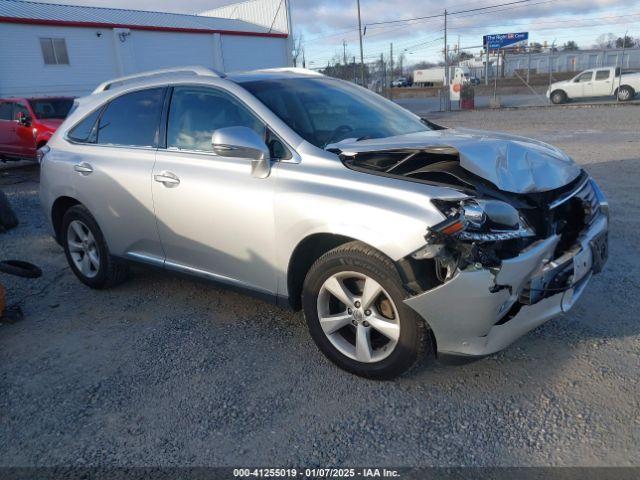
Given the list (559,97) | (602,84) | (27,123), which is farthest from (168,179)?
(602,84)

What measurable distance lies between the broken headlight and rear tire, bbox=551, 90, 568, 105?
1094 inches

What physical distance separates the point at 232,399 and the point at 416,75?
218 feet

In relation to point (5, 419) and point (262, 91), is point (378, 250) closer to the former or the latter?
point (262, 91)

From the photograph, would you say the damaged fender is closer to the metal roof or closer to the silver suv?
the silver suv

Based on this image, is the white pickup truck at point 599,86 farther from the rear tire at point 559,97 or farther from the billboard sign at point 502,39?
the billboard sign at point 502,39

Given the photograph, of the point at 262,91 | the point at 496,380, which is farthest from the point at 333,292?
the point at 262,91

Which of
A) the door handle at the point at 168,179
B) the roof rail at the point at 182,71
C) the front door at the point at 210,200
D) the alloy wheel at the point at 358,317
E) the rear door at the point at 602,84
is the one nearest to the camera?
the alloy wheel at the point at 358,317

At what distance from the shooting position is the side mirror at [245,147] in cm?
317

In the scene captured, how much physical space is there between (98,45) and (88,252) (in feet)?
74.1

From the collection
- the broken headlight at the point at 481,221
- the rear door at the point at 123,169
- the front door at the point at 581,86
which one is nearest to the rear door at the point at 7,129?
the rear door at the point at 123,169

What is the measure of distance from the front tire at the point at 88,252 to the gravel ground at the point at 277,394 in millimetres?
285

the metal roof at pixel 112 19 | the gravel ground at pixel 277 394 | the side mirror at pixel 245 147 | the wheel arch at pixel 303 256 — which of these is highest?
the metal roof at pixel 112 19

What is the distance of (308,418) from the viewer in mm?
2832

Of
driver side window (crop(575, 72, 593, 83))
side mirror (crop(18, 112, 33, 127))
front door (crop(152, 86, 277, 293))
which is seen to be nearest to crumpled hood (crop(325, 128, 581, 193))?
front door (crop(152, 86, 277, 293))
